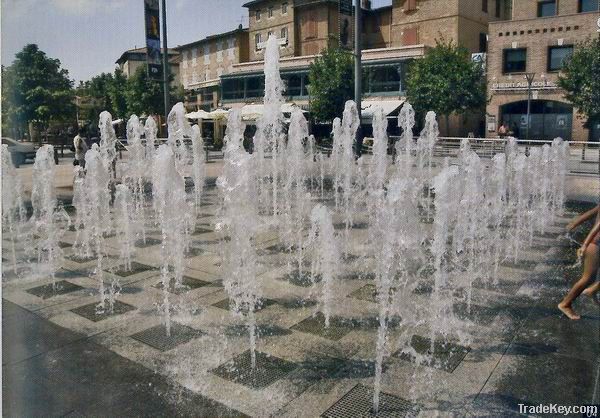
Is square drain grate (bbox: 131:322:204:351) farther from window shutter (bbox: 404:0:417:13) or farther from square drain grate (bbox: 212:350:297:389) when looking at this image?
window shutter (bbox: 404:0:417:13)

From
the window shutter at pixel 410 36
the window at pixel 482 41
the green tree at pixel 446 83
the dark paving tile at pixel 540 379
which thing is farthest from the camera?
the window at pixel 482 41

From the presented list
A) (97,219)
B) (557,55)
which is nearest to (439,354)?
(97,219)

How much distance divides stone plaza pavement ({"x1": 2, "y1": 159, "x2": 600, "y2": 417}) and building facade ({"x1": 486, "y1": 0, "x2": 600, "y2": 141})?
76.5ft

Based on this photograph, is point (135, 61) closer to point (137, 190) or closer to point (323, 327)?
point (137, 190)

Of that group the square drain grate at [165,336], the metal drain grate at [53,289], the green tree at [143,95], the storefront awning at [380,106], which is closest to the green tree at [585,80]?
the storefront awning at [380,106]

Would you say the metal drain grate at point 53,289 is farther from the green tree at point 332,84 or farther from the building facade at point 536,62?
the building facade at point 536,62

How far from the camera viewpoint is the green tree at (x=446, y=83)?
84.3 ft

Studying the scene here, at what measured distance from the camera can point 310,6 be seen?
3559cm

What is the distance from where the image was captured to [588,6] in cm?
2630

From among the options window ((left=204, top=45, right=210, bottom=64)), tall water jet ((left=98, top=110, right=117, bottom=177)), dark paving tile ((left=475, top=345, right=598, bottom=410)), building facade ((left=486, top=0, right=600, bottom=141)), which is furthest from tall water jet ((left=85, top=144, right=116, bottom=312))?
window ((left=204, top=45, right=210, bottom=64))

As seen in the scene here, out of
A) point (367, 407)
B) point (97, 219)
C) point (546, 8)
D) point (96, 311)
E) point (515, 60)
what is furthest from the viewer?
point (515, 60)

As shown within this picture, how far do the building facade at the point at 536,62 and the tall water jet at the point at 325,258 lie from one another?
21979mm

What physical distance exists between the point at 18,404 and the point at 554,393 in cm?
355

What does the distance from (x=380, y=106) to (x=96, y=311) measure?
2423 cm
